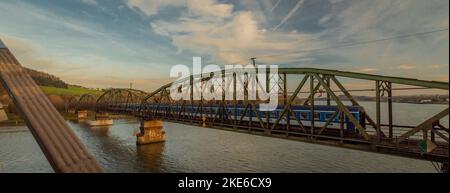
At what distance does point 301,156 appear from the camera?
39906mm

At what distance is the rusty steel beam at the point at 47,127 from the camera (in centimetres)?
732

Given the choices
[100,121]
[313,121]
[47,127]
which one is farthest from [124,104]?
[47,127]

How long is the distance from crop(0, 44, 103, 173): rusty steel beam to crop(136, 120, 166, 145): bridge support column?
156ft

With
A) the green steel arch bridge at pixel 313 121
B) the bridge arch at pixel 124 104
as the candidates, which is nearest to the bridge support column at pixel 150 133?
the bridge arch at pixel 124 104

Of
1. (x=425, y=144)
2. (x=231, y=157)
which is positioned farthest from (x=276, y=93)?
(x=425, y=144)

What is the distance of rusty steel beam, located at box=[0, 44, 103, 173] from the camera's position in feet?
24.0

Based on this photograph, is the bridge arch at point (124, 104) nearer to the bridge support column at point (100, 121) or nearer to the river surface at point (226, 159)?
the bridge support column at point (100, 121)

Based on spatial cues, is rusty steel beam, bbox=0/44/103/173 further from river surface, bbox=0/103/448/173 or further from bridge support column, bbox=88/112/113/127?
bridge support column, bbox=88/112/113/127

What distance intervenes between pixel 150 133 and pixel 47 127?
165ft

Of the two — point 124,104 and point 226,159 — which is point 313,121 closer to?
point 226,159

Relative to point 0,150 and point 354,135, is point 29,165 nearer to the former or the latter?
point 0,150

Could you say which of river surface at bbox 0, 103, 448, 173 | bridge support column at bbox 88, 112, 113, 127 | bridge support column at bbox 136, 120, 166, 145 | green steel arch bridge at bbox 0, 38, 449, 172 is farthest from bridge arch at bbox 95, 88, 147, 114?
green steel arch bridge at bbox 0, 38, 449, 172

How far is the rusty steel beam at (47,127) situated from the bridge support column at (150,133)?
47.5 metres

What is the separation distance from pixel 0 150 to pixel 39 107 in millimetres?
56733
